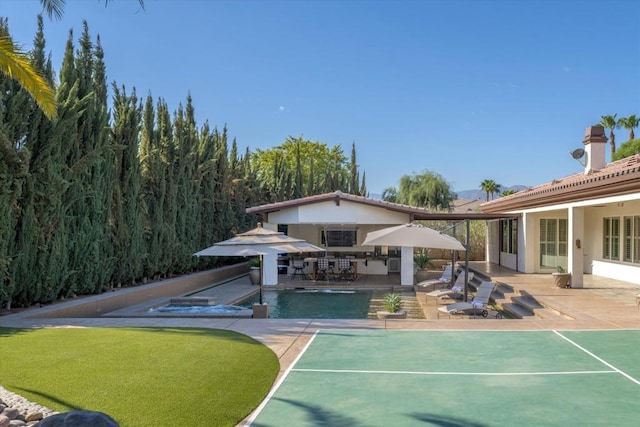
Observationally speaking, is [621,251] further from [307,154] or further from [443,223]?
[307,154]

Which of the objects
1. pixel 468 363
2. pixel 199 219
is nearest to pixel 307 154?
pixel 199 219

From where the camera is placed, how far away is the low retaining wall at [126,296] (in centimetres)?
1207

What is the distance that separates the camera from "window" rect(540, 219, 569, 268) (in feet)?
68.2

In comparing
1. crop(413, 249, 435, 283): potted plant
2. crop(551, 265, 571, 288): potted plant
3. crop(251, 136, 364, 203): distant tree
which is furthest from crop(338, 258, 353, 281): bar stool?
crop(251, 136, 364, 203): distant tree

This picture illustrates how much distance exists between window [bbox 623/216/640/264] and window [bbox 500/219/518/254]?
575cm

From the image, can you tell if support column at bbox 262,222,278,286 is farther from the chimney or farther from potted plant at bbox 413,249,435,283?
the chimney

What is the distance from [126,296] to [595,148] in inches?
759

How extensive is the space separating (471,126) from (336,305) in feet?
67.2

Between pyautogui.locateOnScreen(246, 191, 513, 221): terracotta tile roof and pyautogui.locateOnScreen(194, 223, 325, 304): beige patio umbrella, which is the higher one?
pyautogui.locateOnScreen(246, 191, 513, 221): terracotta tile roof

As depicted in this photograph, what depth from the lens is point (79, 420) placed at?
372 cm

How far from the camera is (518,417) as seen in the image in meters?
5.30

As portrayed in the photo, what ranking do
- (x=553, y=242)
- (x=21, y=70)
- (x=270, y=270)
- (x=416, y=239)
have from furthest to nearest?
(x=553, y=242) < (x=270, y=270) < (x=416, y=239) < (x=21, y=70)

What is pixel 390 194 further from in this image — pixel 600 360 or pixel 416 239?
pixel 600 360

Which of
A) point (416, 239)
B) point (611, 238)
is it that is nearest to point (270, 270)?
point (416, 239)
